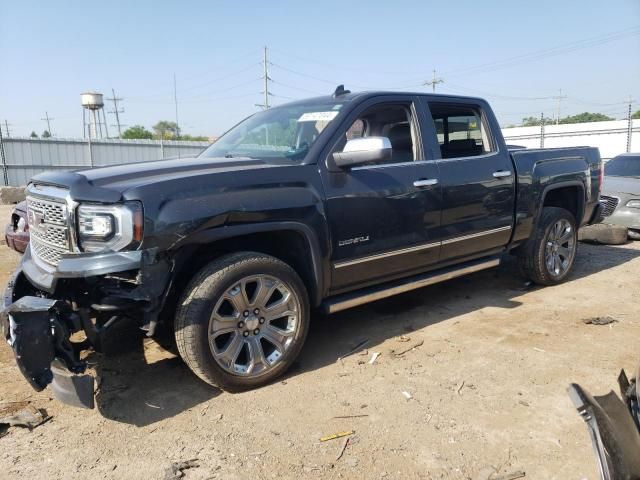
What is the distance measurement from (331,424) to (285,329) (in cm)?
76

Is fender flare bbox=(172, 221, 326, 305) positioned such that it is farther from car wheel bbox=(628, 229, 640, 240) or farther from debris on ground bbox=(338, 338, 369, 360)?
car wheel bbox=(628, 229, 640, 240)

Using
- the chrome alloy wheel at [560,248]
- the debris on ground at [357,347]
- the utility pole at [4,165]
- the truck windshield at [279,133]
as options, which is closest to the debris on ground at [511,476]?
the debris on ground at [357,347]

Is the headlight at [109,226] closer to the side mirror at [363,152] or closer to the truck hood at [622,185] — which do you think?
the side mirror at [363,152]

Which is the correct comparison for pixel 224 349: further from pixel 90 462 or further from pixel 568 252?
pixel 568 252

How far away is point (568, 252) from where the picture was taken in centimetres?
578

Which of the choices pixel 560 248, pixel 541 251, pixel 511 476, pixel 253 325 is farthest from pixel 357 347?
pixel 560 248

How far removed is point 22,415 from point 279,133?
8.67 feet

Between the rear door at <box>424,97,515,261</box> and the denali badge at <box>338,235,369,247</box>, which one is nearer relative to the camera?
the denali badge at <box>338,235,369,247</box>

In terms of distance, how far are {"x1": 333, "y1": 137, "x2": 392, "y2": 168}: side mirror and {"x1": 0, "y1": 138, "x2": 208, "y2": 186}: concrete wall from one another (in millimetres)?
14494

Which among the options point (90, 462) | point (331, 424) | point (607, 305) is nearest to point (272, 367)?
point (331, 424)

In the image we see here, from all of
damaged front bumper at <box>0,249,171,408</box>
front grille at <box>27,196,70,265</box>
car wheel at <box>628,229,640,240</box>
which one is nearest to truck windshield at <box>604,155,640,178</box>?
car wheel at <box>628,229,640,240</box>

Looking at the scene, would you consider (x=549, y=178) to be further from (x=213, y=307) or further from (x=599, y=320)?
(x=213, y=307)

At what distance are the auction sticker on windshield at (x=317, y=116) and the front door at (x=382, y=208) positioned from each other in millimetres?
142

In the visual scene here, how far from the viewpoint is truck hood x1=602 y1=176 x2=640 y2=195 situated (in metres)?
8.42
